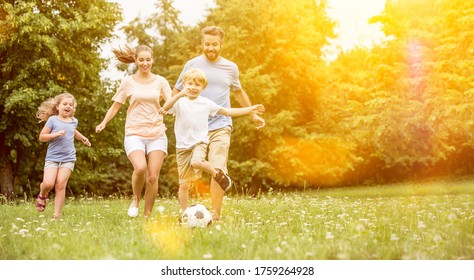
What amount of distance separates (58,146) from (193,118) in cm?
237

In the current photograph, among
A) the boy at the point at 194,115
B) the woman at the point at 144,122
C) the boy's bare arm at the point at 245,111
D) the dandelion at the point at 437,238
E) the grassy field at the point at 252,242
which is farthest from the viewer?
the woman at the point at 144,122

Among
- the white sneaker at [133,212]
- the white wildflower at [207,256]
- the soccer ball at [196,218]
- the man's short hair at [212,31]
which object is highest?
the man's short hair at [212,31]

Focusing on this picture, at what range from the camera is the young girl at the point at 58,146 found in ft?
25.3

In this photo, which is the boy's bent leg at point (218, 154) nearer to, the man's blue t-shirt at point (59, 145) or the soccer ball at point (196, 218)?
the soccer ball at point (196, 218)

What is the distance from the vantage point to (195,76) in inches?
262

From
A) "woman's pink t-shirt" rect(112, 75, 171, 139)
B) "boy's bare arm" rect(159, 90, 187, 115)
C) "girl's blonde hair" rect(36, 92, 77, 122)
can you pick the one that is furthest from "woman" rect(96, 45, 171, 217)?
"girl's blonde hair" rect(36, 92, 77, 122)

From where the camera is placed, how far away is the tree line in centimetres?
1711

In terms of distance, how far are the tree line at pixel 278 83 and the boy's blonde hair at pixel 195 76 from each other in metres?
10.8

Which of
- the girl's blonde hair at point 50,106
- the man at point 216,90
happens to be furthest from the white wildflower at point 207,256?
the girl's blonde hair at point 50,106
